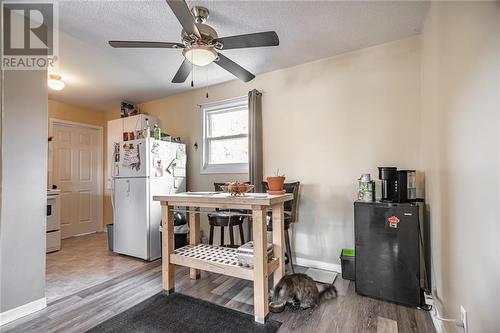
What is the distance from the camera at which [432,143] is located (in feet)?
6.20

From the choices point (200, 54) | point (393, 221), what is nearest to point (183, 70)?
point (200, 54)

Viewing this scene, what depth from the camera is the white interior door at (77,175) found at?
4.38 meters

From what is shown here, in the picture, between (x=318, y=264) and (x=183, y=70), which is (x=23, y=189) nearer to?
(x=183, y=70)

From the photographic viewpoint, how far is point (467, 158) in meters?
1.20

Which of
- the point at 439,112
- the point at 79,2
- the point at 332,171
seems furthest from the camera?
the point at 332,171

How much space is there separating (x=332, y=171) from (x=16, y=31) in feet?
10.8

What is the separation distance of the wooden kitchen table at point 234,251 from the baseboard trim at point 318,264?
92 cm

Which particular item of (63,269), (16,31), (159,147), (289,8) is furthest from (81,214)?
(289,8)

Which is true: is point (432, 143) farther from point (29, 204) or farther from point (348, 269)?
point (29, 204)

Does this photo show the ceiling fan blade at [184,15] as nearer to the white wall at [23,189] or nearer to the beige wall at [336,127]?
the white wall at [23,189]

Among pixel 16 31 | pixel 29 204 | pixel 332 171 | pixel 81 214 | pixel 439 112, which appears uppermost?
pixel 16 31

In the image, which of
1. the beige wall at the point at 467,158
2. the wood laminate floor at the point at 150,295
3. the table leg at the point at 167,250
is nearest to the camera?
the beige wall at the point at 467,158

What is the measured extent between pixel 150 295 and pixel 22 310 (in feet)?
3.11

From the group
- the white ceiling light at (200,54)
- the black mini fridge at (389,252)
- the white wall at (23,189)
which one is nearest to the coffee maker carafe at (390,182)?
the black mini fridge at (389,252)
